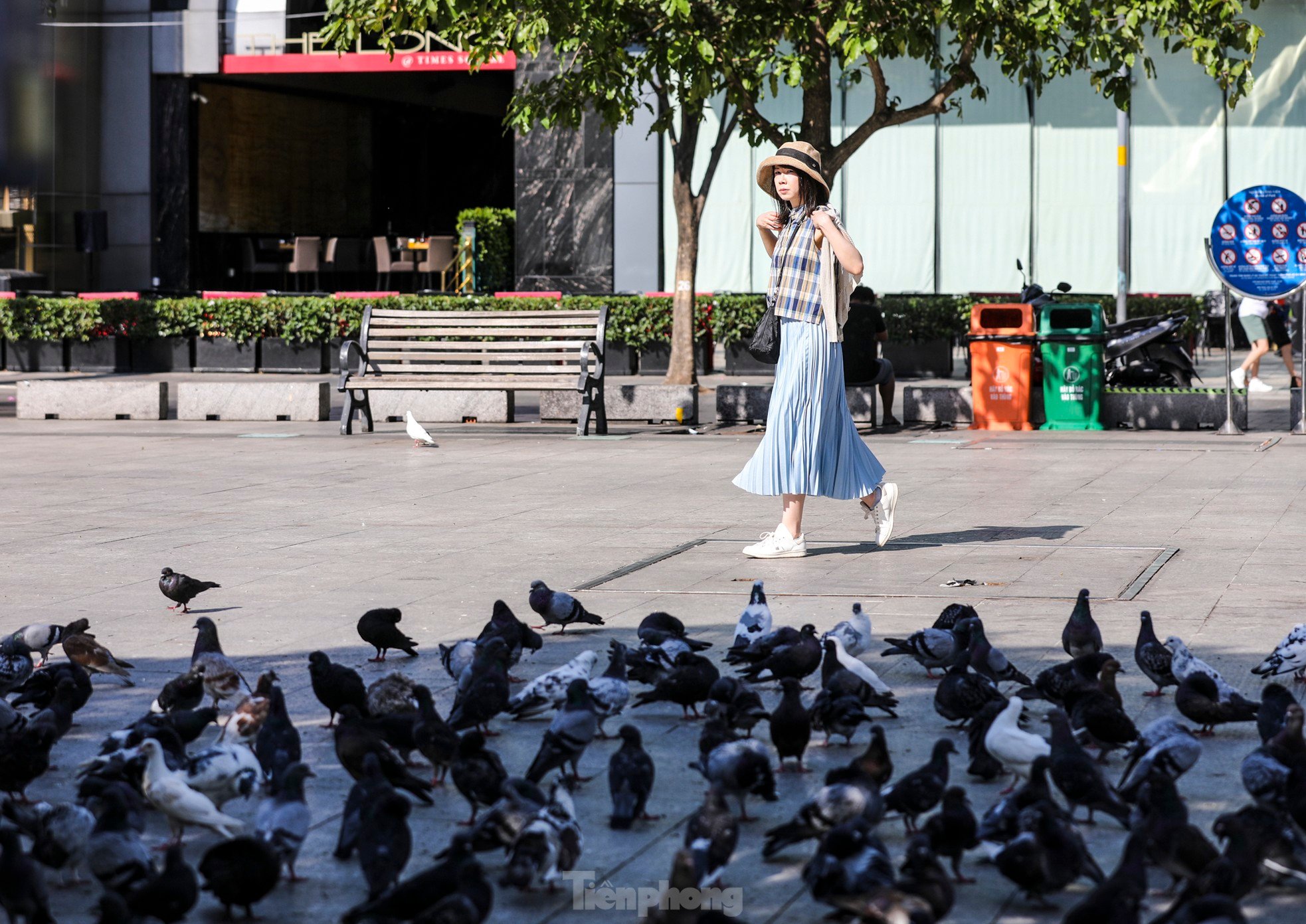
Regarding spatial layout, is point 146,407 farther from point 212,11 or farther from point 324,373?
point 212,11

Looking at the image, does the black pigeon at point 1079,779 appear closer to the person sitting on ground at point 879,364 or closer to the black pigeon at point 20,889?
the black pigeon at point 20,889

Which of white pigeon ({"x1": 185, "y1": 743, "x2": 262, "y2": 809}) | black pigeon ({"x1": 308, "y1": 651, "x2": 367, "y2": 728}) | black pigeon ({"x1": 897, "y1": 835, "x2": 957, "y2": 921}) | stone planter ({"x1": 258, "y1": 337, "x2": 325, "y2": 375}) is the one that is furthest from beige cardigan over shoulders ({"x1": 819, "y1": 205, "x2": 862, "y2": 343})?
stone planter ({"x1": 258, "y1": 337, "x2": 325, "y2": 375})

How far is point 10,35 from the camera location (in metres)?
6.45

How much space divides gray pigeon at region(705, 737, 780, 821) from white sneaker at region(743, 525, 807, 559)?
3.95 meters

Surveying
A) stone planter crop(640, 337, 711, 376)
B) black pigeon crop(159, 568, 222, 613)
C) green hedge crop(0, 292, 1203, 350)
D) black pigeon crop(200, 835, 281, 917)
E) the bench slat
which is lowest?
black pigeon crop(200, 835, 281, 917)

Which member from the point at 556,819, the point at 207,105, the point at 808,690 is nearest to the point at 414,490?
the point at 808,690

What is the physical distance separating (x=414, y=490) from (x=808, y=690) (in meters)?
6.10

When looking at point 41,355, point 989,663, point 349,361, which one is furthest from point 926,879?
point 41,355

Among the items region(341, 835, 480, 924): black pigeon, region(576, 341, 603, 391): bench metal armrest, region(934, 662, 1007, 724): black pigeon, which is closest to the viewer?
region(341, 835, 480, 924): black pigeon

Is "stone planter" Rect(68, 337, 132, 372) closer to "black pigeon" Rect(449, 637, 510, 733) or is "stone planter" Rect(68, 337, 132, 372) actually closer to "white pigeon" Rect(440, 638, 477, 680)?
"white pigeon" Rect(440, 638, 477, 680)

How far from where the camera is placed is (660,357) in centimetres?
2266

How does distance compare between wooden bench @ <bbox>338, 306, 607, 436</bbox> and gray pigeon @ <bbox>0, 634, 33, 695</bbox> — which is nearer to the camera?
gray pigeon @ <bbox>0, 634, 33, 695</bbox>

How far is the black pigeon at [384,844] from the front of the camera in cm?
362

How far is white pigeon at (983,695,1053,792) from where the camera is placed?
437 cm
